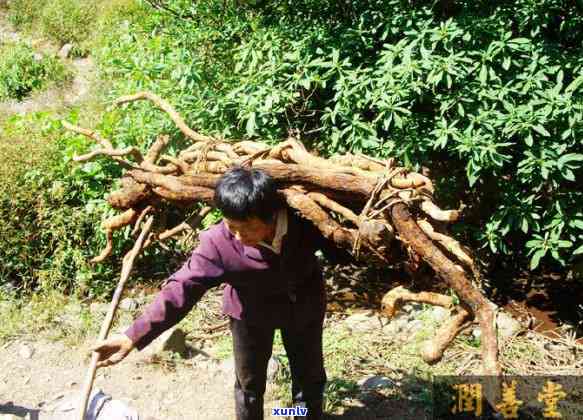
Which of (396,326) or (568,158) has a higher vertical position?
(568,158)

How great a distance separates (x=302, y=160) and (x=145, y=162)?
0.81 meters

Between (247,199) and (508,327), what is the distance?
8.95 ft

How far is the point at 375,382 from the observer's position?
12.2ft

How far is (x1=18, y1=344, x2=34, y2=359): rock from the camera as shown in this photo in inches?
166

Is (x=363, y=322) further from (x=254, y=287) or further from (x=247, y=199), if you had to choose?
(x=247, y=199)

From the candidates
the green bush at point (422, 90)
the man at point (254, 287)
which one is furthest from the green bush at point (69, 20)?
the man at point (254, 287)

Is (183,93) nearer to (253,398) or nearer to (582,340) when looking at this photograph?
(253,398)

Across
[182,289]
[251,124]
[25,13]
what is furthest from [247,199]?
[25,13]

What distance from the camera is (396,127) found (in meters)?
3.97

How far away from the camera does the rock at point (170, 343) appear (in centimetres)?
409

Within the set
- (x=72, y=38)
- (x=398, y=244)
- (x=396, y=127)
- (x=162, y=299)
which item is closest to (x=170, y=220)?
(x=396, y=127)

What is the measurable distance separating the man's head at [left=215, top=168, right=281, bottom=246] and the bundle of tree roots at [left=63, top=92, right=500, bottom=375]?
0.16 m

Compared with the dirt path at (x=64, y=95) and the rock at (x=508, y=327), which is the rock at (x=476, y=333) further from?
the dirt path at (x=64, y=95)

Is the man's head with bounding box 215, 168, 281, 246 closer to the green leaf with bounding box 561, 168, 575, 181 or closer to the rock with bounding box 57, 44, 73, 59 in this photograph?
the green leaf with bounding box 561, 168, 575, 181
